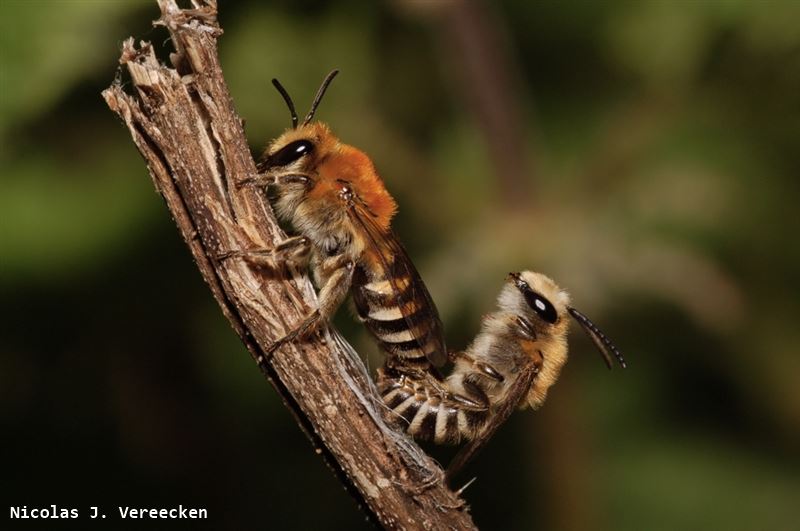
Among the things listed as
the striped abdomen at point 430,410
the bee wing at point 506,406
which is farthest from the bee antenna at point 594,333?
the striped abdomen at point 430,410

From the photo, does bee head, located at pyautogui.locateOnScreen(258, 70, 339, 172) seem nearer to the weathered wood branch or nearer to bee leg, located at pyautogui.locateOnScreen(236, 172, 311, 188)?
bee leg, located at pyautogui.locateOnScreen(236, 172, 311, 188)

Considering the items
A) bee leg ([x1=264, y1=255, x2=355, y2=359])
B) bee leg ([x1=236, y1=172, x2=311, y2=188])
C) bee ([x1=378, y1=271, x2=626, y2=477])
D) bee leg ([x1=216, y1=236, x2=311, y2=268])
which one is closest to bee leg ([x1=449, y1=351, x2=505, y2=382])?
bee ([x1=378, y1=271, x2=626, y2=477])

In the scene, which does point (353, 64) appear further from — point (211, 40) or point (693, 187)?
point (211, 40)

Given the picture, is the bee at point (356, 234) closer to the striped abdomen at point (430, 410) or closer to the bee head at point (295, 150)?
the bee head at point (295, 150)

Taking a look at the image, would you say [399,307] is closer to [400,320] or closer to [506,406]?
[400,320]

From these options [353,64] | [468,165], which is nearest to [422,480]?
[353,64]

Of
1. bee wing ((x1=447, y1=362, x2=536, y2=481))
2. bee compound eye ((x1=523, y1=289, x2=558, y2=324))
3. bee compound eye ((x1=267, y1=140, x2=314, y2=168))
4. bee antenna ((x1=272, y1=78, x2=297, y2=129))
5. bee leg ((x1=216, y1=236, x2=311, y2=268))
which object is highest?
bee antenna ((x1=272, y1=78, x2=297, y2=129))
